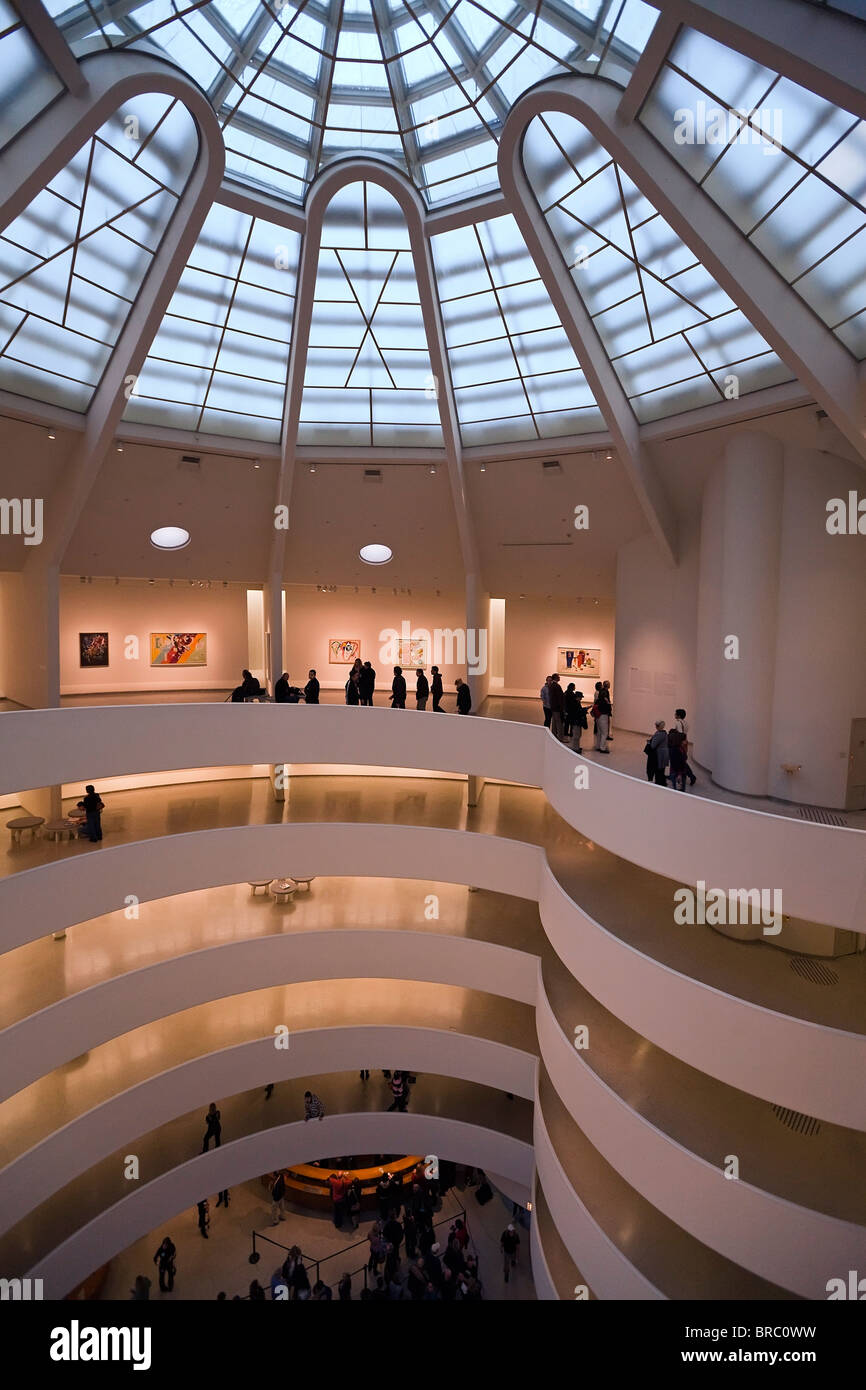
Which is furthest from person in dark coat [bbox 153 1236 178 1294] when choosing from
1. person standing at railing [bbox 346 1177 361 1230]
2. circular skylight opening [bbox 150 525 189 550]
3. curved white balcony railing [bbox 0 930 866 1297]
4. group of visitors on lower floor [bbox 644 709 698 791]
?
circular skylight opening [bbox 150 525 189 550]

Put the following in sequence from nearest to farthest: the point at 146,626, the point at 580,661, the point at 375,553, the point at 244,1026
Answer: the point at 244,1026 → the point at 375,553 → the point at 146,626 → the point at 580,661

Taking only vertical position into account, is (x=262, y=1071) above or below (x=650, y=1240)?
below

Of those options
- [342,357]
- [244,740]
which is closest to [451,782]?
[244,740]

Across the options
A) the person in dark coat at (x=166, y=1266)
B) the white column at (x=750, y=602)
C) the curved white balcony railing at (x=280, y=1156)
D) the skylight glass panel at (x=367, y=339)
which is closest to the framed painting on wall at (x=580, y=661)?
the skylight glass panel at (x=367, y=339)

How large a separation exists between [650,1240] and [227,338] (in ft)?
74.7

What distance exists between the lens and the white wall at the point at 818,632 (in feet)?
51.1

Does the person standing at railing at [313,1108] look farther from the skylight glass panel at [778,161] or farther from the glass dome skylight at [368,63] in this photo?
the glass dome skylight at [368,63]

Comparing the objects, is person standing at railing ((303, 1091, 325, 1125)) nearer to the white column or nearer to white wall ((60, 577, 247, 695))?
the white column

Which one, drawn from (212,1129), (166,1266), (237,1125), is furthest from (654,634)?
(166,1266)

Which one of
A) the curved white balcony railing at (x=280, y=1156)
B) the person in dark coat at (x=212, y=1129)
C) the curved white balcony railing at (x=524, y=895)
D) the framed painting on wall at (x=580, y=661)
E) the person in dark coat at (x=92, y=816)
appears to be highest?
the framed painting on wall at (x=580, y=661)

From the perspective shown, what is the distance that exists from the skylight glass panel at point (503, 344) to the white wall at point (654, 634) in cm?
472

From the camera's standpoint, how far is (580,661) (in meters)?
28.5

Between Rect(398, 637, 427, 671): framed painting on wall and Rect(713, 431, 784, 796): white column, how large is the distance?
46.4ft

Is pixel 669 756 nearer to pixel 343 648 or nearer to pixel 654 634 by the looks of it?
pixel 654 634
